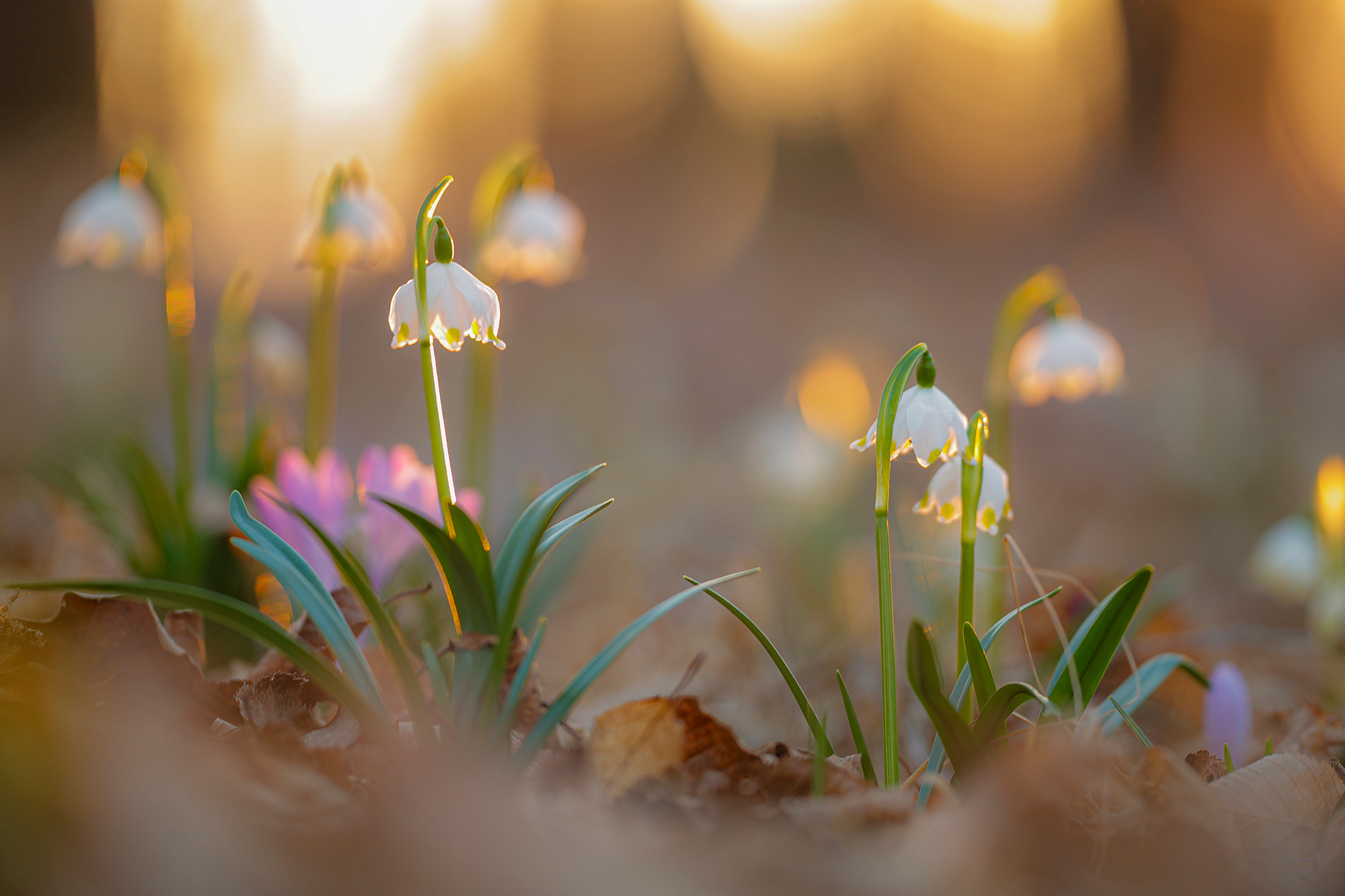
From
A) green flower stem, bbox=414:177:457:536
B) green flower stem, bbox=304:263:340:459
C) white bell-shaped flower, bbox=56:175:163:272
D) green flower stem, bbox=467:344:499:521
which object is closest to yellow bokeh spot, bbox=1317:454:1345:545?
green flower stem, bbox=414:177:457:536

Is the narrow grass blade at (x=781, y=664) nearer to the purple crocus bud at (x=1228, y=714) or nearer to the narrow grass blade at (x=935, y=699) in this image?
the narrow grass blade at (x=935, y=699)

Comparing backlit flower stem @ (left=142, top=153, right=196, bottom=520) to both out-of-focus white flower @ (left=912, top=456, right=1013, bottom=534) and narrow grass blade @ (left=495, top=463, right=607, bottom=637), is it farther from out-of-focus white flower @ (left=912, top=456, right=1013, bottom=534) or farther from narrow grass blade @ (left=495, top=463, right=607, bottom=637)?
out-of-focus white flower @ (left=912, top=456, right=1013, bottom=534)

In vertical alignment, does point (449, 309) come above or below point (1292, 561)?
above

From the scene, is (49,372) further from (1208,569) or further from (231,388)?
(1208,569)

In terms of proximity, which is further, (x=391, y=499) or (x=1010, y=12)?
(x=1010, y=12)

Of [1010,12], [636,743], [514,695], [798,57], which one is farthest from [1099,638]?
[798,57]

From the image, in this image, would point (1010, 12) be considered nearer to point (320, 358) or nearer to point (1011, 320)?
point (1011, 320)
